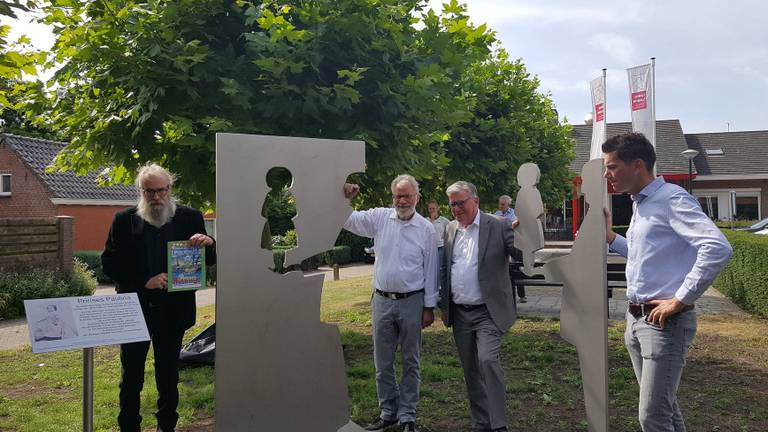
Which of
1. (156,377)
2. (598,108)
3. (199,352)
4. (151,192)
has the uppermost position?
(598,108)

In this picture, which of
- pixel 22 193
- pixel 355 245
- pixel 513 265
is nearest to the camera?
pixel 513 265

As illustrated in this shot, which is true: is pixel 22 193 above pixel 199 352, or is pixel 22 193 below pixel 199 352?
above

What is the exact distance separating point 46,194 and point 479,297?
21825mm

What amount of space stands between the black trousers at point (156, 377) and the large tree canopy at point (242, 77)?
217 centimetres

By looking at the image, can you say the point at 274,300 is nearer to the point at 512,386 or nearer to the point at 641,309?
the point at 641,309

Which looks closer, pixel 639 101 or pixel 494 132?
pixel 494 132

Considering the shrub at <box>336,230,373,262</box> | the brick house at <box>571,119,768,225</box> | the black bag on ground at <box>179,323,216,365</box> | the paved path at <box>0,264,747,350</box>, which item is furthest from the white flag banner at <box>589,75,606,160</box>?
the black bag on ground at <box>179,323,216,365</box>

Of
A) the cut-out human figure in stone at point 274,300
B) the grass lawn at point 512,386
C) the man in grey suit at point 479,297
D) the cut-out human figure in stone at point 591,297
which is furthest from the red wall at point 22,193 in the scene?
the cut-out human figure in stone at point 591,297

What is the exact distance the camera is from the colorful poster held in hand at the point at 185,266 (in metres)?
4.03

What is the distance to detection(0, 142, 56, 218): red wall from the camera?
22.2 m

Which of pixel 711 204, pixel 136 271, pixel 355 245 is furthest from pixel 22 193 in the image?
pixel 711 204

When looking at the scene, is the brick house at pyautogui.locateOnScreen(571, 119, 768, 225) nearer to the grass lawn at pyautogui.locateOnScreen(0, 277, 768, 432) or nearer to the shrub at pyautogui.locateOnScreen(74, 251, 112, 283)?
the shrub at pyautogui.locateOnScreen(74, 251, 112, 283)

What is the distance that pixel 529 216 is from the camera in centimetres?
421

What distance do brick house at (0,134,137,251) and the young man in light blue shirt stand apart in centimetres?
2224
